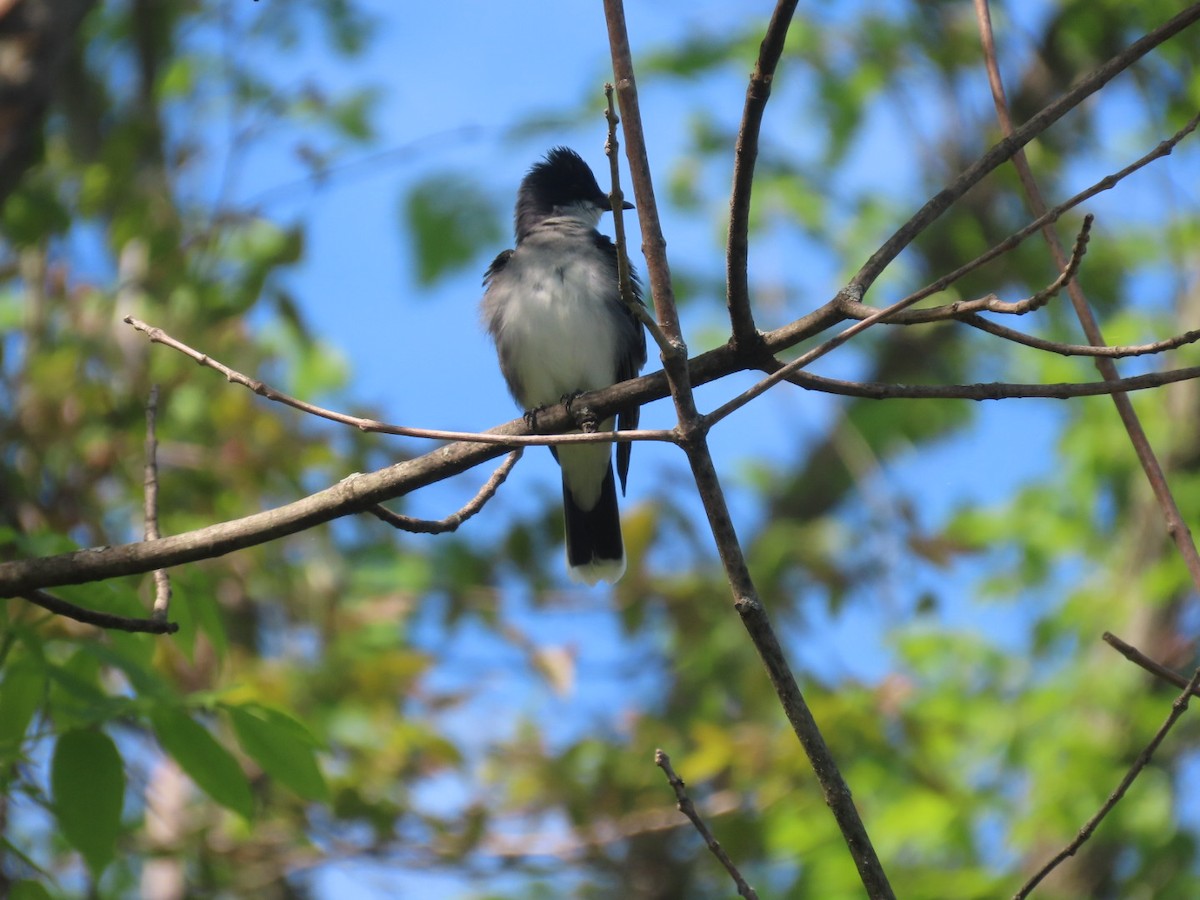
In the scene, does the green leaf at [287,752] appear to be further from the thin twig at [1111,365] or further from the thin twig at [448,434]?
the thin twig at [1111,365]

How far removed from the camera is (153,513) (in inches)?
107

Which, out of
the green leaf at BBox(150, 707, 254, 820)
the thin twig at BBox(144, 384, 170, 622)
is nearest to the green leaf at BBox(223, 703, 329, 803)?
the green leaf at BBox(150, 707, 254, 820)

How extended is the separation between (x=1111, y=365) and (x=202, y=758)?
1.89 meters

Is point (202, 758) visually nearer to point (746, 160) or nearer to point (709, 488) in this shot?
point (709, 488)

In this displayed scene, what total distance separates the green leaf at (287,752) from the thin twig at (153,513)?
25 centimetres

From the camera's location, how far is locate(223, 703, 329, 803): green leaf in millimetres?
2516

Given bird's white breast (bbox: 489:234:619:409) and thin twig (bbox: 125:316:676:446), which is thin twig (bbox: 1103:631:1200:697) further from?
bird's white breast (bbox: 489:234:619:409)

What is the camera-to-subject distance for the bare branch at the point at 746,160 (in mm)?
1887

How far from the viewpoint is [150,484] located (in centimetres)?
278

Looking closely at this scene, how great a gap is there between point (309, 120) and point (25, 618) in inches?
214

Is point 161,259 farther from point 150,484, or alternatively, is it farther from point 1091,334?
point 1091,334

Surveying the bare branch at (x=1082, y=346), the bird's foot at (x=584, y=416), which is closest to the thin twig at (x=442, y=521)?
the bird's foot at (x=584, y=416)

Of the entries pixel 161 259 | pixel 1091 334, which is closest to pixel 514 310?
pixel 161 259


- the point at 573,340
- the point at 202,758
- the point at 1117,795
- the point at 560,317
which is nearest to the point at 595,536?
the point at 573,340
